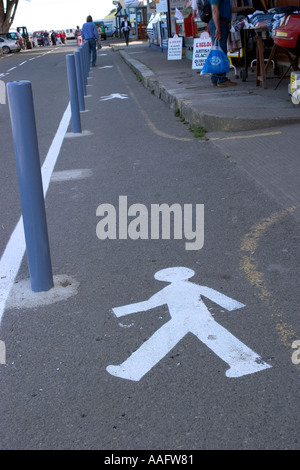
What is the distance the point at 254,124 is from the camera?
8.12 metres

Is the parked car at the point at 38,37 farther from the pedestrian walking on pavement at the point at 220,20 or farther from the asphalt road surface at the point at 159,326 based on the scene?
the asphalt road surface at the point at 159,326

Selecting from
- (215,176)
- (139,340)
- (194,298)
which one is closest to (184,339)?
(139,340)

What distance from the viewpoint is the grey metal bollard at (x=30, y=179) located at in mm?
3510

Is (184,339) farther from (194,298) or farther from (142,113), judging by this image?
(142,113)

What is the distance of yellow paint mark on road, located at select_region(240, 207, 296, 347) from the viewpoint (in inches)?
128

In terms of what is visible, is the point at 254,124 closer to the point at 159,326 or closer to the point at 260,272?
the point at 260,272

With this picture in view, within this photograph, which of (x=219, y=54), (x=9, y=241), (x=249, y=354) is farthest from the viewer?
(x=219, y=54)

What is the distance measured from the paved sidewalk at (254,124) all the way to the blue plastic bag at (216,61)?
1.27 feet

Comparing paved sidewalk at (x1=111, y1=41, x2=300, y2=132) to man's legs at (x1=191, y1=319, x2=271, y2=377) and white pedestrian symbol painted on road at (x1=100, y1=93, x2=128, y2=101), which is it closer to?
white pedestrian symbol painted on road at (x1=100, y1=93, x2=128, y2=101)

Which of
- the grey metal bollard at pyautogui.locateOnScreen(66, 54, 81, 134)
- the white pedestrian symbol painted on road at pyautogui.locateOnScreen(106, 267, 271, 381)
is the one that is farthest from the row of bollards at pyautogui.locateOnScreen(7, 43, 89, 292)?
the grey metal bollard at pyautogui.locateOnScreen(66, 54, 81, 134)

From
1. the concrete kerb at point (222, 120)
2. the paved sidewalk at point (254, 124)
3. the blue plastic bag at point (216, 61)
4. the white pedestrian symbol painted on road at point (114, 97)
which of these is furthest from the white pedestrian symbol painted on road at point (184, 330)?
the white pedestrian symbol painted on road at point (114, 97)

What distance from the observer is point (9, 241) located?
16.3 feet

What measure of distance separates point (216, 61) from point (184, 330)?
837 cm
